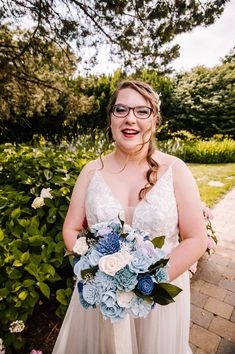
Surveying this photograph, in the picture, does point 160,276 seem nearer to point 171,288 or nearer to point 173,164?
point 171,288

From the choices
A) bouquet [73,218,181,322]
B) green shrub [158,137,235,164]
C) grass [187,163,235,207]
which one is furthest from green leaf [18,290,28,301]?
green shrub [158,137,235,164]

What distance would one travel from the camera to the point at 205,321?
9.65ft

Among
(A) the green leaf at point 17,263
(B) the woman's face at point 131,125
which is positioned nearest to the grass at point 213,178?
(B) the woman's face at point 131,125

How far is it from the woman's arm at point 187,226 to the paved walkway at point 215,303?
1522mm

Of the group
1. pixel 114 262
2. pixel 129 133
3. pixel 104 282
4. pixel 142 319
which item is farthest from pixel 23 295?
pixel 129 133

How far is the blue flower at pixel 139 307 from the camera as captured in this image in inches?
49.4

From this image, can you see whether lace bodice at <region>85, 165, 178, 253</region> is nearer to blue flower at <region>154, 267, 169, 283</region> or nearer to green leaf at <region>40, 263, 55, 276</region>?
blue flower at <region>154, 267, 169, 283</region>

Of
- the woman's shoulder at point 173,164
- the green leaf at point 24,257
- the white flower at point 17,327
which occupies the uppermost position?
the woman's shoulder at point 173,164

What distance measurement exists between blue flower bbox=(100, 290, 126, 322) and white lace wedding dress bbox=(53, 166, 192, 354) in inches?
17.7

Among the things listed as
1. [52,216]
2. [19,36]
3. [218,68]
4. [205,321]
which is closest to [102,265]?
[52,216]

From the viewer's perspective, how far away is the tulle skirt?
1866 millimetres

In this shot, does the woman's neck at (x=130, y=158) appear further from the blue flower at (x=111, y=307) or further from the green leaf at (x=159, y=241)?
the blue flower at (x=111, y=307)

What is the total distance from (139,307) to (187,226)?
25.8 inches

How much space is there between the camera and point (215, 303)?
322cm
